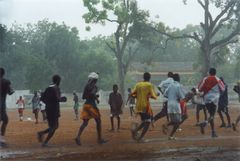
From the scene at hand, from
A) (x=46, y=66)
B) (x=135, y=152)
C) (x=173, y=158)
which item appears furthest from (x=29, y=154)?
(x=46, y=66)

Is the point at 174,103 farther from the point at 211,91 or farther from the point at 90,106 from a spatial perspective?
the point at 90,106

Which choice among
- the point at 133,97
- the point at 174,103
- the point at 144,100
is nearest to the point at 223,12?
the point at 174,103

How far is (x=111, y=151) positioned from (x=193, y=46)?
6888 cm

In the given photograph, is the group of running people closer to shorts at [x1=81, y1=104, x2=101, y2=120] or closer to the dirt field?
shorts at [x1=81, y1=104, x2=101, y2=120]

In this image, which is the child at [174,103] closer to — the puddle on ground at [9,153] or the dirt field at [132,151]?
the dirt field at [132,151]

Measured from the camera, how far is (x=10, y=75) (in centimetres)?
6034

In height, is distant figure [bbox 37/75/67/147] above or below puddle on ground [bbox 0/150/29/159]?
above

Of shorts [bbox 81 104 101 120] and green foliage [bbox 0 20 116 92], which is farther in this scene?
green foliage [bbox 0 20 116 92]

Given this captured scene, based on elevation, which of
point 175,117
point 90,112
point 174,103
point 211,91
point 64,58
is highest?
point 64,58

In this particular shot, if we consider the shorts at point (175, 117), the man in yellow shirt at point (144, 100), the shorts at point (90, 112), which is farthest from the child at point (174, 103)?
the shorts at point (90, 112)

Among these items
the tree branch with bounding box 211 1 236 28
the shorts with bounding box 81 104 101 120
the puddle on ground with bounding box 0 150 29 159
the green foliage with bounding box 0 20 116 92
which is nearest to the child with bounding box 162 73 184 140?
the shorts with bounding box 81 104 101 120

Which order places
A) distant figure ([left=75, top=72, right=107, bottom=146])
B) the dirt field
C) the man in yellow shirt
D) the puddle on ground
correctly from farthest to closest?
the man in yellow shirt
distant figure ([left=75, top=72, right=107, bottom=146])
the puddle on ground
the dirt field

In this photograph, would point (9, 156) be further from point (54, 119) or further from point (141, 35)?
point (141, 35)

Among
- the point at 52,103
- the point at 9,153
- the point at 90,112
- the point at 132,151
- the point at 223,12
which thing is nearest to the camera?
the point at 132,151
